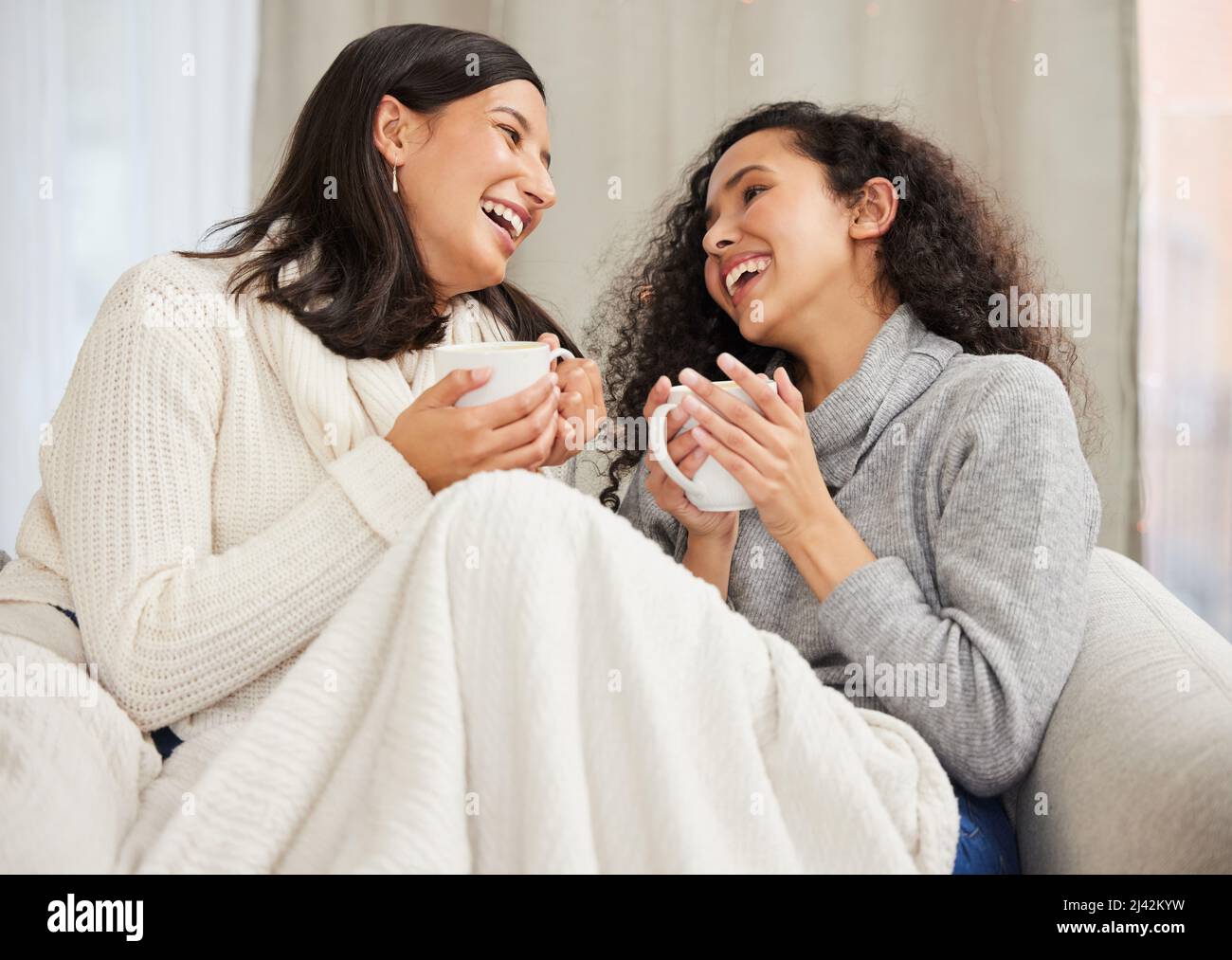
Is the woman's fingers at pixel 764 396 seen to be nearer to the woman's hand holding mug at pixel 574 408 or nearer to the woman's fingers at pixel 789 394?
the woman's fingers at pixel 789 394

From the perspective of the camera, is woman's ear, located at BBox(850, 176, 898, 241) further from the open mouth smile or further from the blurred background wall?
the blurred background wall

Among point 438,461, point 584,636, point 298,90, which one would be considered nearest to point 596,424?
point 438,461

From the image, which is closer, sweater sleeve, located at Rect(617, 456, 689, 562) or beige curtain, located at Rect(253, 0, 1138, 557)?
sweater sleeve, located at Rect(617, 456, 689, 562)

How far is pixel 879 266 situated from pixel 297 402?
0.73m

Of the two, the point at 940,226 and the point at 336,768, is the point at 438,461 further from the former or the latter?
the point at 940,226

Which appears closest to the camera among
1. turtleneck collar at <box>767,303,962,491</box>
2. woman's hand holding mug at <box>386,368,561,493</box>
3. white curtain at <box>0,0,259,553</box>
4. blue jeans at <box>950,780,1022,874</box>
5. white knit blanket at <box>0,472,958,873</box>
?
white knit blanket at <box>0,472,958,873</box>

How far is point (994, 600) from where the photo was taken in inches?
39.1

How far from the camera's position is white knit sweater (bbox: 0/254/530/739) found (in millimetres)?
993

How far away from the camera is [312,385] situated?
3.76ft

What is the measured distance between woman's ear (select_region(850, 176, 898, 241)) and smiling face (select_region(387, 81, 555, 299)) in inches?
15.8

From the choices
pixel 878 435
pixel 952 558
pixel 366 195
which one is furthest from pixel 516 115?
pixel 952 558

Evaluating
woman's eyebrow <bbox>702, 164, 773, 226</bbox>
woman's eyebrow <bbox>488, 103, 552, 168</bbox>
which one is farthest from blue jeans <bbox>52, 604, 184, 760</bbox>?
woman's eyebrow <bbox>702, 164, 773, 226</bbox>

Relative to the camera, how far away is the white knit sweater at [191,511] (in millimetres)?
993

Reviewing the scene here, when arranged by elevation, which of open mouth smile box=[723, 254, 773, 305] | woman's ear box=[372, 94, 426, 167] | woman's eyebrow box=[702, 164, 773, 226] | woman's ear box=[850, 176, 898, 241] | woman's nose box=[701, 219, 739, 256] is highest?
woman's ear box=[372, 94, 426, 167]
